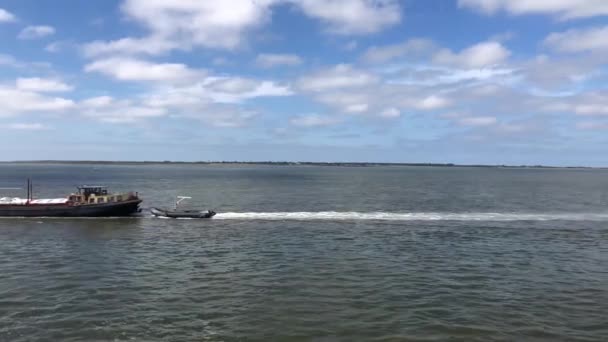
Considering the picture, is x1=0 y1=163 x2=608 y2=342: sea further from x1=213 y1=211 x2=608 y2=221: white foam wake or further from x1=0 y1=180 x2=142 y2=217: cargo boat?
x1=0 y1=180 x2=142 y2=217: cargo boat

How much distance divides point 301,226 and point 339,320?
31407mm

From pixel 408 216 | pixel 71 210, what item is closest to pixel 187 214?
pixel 71 210

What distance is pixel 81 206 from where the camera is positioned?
215 ft

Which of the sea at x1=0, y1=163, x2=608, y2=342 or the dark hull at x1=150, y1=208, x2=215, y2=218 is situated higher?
the dark hull at x1=150, y1=208, x2=215, y2=218

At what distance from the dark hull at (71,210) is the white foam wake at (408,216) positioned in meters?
13.1

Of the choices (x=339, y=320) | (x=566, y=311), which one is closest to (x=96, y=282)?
(x=339, y=320)

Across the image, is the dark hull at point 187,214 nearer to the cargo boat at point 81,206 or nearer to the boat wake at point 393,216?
the boat wake at point 393,216

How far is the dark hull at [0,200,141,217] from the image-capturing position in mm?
63875

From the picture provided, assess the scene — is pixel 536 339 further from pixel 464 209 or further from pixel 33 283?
pixel 464 209

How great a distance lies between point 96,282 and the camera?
3044 centimetres

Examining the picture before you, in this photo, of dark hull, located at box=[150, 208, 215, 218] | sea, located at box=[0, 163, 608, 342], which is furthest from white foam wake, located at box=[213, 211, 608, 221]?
sea, located at box=[0, 163, 608, 342]

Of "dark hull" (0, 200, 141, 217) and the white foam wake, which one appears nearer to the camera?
the white foam wake

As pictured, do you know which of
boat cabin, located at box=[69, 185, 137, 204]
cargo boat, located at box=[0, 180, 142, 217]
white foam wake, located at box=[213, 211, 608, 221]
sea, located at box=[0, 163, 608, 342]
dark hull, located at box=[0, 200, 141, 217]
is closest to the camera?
sea, located at box=[0, 163, 608, 342]

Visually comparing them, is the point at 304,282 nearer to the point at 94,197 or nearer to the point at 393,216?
the point at 393,216
